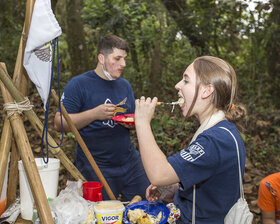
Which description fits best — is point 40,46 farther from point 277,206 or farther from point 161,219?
point 277,206

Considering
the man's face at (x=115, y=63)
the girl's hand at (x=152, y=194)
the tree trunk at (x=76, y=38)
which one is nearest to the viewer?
the girl's hand at (x=152, y=194)

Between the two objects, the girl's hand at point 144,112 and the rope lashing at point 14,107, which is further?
the girl's hand at point 144,112

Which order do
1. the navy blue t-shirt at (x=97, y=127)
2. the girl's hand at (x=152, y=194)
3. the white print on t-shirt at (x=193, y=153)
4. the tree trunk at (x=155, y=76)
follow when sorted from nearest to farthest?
1. the white print on t-shirt at (x=193, y=153)
2. the girl's hand at (x=152, y=194)
3. the navy blue t-shirt at (x=97, y=127)
4. the tree trunk at (x=155, y=76)

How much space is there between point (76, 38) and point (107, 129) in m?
3.18

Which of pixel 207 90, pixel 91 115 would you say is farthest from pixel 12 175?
pixel 207 90

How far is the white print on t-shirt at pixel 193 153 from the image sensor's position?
4.48 ft

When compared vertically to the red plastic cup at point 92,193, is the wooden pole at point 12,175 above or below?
above

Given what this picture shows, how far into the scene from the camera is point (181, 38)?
6785 mm

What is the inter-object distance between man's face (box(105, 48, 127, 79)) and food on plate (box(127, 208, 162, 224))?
1.62 metres

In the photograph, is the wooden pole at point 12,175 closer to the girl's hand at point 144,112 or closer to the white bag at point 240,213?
the girl's hand at point 144,112

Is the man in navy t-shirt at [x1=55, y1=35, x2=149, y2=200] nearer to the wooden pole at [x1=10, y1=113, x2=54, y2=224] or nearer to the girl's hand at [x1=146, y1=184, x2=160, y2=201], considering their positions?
the girl's hand at [x1=146, y1=184, x2=160, y2=201]

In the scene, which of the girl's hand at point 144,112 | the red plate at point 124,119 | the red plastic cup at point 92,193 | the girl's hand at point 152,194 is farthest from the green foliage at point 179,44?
the girl's hand at point 144,112

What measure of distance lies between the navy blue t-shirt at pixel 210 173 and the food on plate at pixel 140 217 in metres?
0.16

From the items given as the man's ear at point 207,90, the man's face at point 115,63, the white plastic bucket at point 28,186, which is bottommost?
the white plastic bucket at point 28,186
